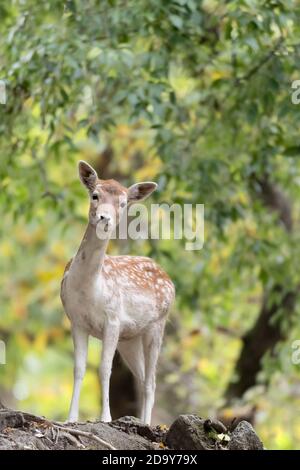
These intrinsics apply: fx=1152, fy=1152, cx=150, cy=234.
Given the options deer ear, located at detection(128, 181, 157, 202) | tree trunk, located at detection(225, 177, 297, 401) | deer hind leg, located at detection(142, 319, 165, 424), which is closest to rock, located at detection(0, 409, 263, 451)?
deer hind leg, located at detection(142, 319, 165, 424)

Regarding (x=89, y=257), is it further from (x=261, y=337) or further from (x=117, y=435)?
(x=261, y=337)

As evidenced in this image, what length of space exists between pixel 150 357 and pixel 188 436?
120cm

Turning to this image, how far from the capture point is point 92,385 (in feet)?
71.6

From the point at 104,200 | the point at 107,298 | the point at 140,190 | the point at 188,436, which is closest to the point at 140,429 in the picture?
the point at 188,436

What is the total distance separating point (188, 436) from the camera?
21.4ft

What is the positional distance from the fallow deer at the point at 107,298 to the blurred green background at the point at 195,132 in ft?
8.09

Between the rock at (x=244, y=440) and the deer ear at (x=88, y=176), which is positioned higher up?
the deer ear at (x=88, y=176)

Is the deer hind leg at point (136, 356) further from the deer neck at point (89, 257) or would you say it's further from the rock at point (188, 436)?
the rock at point (188, 436)

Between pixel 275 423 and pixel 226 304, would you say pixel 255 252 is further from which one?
pixel 275 423

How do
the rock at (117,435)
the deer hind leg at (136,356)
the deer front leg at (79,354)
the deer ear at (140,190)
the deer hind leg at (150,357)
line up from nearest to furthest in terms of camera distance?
the rock at (117,435), the deer front leg at (79,354), the deer ear at (140,190), the deer hind leg at (150,357), the deer hind leg at (136,356)

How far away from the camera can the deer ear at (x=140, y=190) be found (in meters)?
7.31

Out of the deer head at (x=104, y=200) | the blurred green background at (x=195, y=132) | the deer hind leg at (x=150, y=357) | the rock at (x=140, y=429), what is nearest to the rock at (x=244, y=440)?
the rock at (x=140, y=429)
